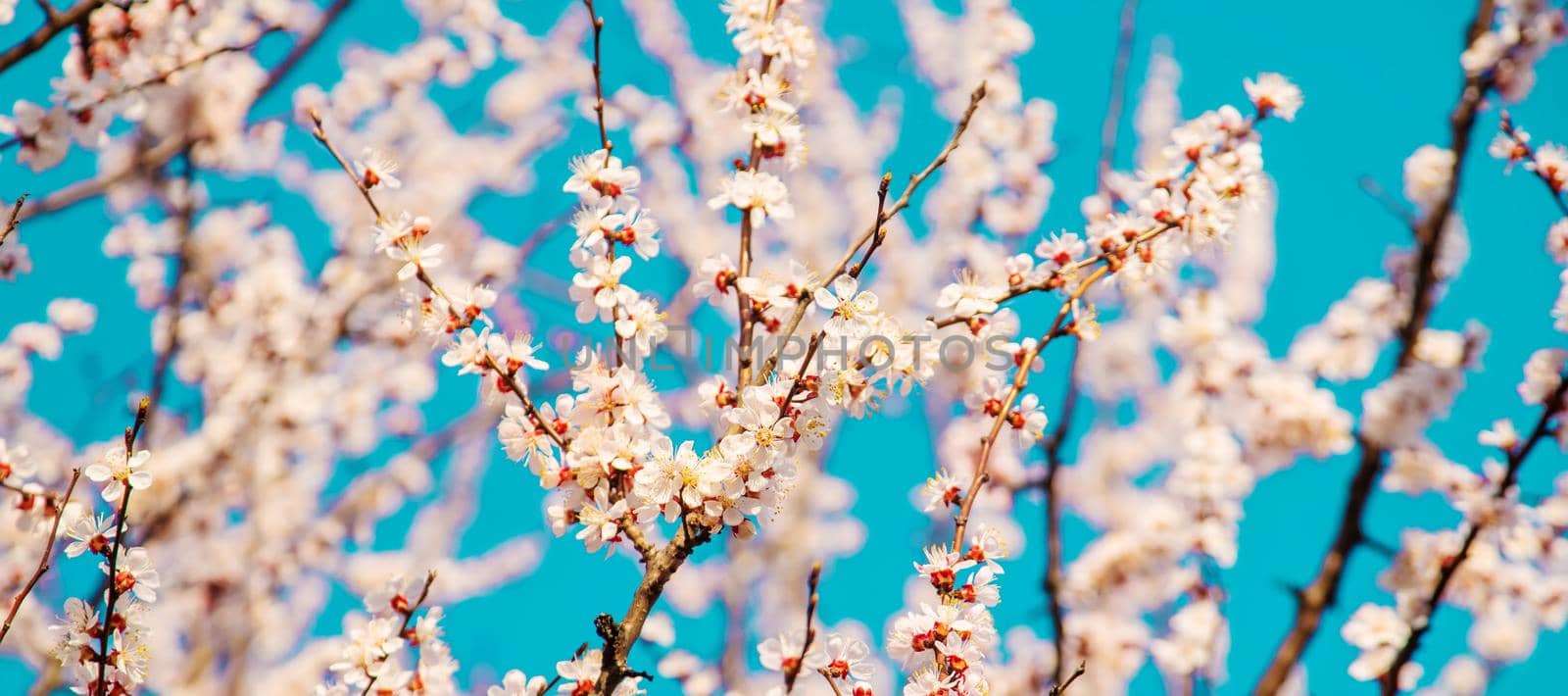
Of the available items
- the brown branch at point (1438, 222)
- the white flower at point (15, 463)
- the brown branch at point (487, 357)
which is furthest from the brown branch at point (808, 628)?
the brown branch at point (1438, 222)

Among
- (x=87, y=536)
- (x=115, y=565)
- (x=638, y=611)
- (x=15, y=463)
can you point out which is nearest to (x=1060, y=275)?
(x=638, y=611)

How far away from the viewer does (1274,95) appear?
2.88 meters

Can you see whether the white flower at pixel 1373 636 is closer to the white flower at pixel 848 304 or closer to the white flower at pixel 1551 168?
the white flower at pixel 1551 168

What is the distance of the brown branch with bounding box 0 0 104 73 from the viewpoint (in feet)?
8.77

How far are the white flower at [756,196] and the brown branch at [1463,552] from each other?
1.94 m

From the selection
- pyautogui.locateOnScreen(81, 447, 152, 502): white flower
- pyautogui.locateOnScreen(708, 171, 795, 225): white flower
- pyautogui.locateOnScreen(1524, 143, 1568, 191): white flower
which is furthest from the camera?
pyautogui.locateOnScreen(1524, 143, 1568, 191): white flower

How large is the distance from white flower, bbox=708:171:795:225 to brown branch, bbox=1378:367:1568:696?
1.94m

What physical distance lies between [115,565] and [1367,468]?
3.44 m

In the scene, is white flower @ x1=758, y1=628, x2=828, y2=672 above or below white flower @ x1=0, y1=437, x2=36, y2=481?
below

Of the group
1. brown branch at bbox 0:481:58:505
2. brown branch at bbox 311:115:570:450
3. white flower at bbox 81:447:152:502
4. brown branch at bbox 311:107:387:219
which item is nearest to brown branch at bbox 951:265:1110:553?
brown branch at bbox 311:115:570:450

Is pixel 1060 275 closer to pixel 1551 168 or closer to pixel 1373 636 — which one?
pixel 1551 168

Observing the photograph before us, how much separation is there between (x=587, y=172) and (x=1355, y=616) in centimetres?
337

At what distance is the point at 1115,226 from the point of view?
2.66 m

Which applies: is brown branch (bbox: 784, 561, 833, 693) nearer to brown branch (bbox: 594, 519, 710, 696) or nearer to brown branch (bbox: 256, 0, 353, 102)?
brown branch (bbox: 594, 519, 710, 696)
